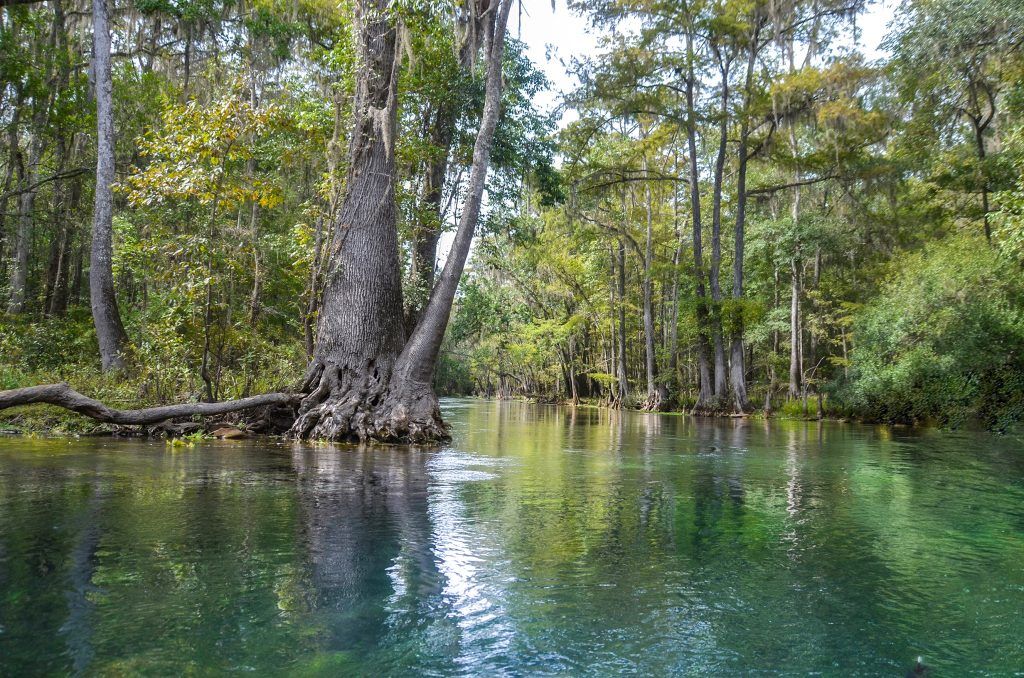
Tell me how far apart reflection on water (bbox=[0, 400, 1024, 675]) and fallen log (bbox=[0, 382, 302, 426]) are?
0.74 metres

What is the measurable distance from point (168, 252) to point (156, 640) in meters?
10.9

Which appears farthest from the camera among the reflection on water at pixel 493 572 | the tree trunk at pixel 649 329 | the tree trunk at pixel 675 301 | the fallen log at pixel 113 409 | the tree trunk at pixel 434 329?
the tree trunk at pixel 675 301

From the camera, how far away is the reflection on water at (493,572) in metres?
2.74

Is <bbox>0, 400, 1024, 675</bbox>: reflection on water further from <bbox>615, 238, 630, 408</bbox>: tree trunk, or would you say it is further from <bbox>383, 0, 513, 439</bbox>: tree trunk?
<bbox>615, 238, 630, 408</bbox>: tree trunk

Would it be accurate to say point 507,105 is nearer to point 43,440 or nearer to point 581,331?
point 43,440

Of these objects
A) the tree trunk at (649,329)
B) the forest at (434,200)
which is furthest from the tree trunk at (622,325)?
the tree trunk at (649,329)

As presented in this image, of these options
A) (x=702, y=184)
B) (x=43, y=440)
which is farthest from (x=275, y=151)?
(x=702, y=184)

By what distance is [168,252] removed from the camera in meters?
12.1

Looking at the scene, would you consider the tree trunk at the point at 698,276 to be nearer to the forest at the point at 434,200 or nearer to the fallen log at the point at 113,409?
the forest at the point at 434,200

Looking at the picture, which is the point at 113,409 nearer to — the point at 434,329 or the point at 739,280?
the point at 434,329

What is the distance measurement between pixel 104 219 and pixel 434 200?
7212 mm

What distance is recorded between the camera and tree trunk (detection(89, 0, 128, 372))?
13852 millimetres

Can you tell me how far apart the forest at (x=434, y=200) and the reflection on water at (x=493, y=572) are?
3835 millimetres

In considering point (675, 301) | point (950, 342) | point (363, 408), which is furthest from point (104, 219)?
point (675, 301)
